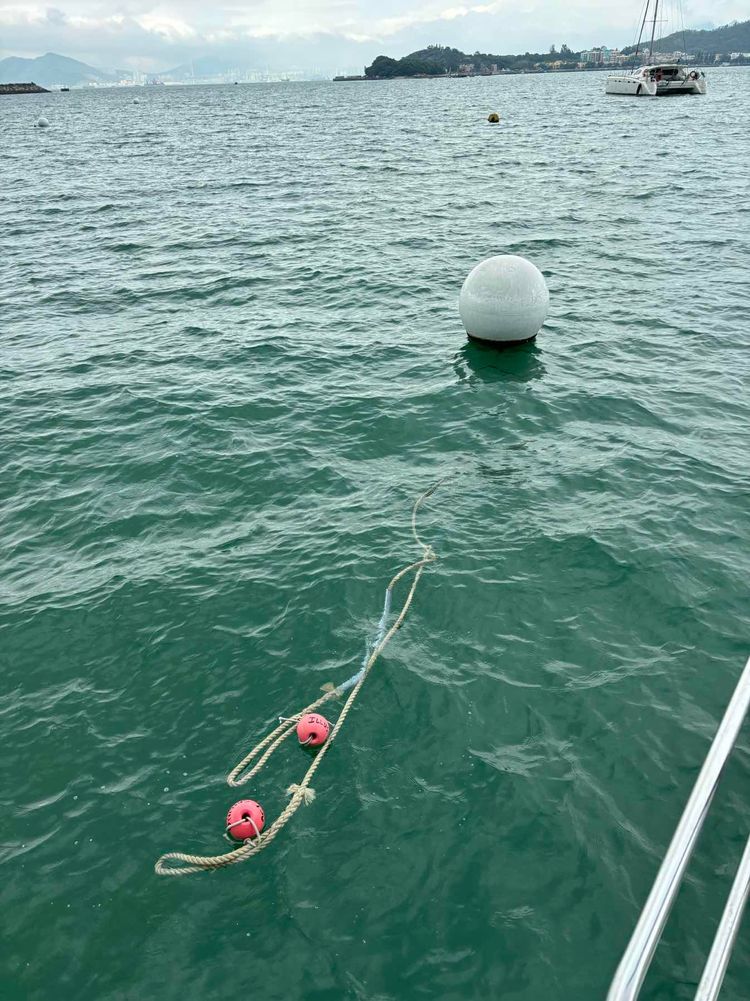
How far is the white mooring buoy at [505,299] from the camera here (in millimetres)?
15609

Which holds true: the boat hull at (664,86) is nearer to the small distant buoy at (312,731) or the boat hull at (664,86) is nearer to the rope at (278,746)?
the rope at (278,746)

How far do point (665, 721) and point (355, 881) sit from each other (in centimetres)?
378

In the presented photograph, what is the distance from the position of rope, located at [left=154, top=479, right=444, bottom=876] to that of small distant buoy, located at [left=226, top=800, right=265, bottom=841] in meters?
0.07

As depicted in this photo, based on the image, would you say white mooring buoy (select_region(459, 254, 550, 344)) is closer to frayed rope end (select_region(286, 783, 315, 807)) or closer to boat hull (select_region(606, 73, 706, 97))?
frayed rope end (select_region(286, 783, 315, 807))

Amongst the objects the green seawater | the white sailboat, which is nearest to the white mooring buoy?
the green seawater

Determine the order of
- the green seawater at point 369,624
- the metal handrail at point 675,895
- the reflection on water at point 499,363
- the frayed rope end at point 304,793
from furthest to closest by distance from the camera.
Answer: the reflection on water at point 499,363, the frayed rope end at point 304,793, the green seawater at point 369,624, the metal handrail at point 675,895

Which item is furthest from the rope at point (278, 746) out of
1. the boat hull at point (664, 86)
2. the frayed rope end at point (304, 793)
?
the boat hull at point (664, 86)

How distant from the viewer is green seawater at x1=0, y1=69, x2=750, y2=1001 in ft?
19.5

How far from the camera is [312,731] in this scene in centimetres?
731

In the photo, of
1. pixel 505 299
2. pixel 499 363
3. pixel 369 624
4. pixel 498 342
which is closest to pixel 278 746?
pixel 369 624

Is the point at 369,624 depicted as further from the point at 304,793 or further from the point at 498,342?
the point at 498,342

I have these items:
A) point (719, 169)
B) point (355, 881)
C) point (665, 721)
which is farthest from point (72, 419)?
point (719, 169)

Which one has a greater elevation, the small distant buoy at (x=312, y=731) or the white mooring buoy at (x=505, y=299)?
the white mooring buoy at (x=505, y=299)

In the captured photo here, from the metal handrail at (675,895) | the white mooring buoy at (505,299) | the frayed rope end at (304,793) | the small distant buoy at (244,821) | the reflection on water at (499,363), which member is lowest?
the frayed rope end at (304,793)
